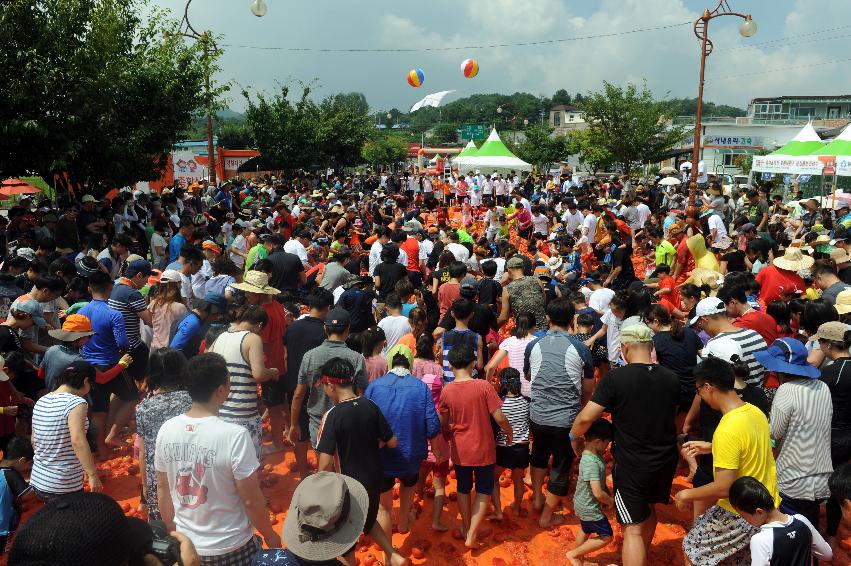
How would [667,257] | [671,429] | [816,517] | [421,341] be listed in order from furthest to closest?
[667,257]
[421,341]
[816,517]
[671,429]

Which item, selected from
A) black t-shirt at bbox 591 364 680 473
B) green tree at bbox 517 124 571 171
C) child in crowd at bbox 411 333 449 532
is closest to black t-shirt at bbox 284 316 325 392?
child in crowd at bbox 411 333 449 532

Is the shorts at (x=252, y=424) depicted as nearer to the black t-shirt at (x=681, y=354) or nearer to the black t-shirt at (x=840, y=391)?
the black t-shirt at (x=681, y=354)

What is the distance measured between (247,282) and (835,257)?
719cm

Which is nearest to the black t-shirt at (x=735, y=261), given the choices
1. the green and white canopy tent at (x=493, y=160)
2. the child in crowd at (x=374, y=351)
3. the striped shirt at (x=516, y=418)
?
the striped shirt at (x=516, y=418)

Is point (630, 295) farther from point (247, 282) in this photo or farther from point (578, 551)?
point (247, 282)

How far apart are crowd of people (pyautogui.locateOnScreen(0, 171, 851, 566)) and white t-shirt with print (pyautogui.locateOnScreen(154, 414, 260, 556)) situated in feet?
0.03

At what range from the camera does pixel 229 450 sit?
115 inches

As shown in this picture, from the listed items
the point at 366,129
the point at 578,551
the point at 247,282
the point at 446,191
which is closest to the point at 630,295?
the point at 578,551

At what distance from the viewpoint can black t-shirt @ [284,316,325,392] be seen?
17.0 ft

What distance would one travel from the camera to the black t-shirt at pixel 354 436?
140 inches

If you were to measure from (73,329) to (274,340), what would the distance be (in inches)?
64.4

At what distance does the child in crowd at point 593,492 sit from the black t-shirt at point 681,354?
4.18ft

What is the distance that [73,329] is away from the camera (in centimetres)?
485

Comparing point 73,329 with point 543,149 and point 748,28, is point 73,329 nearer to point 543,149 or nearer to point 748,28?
point 748,28
